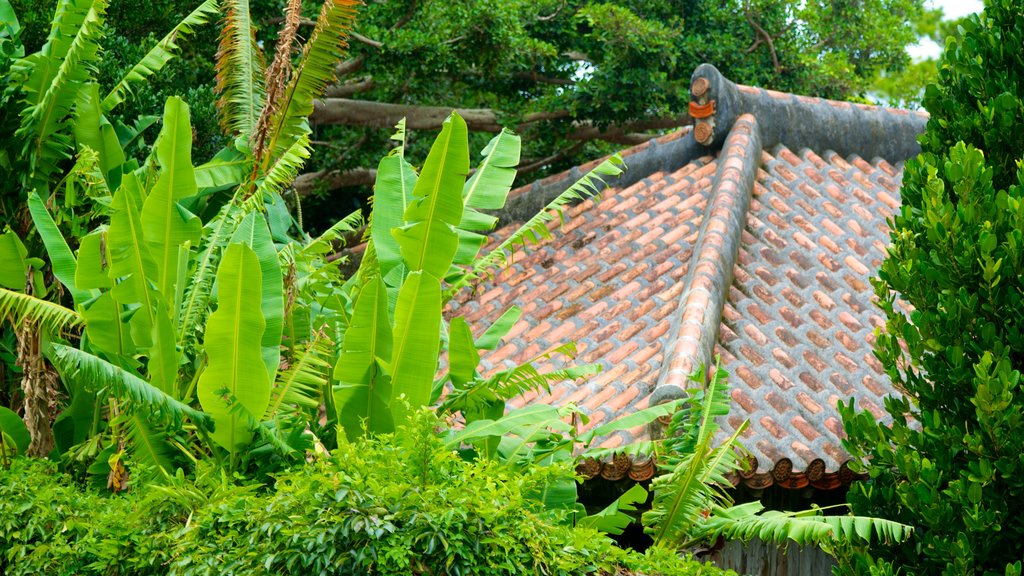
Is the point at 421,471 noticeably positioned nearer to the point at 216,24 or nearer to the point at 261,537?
the point at 261,537

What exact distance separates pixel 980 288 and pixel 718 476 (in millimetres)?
1437

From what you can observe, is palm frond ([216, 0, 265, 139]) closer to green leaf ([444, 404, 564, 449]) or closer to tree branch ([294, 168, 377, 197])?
green leaf ([444, 404, 564, 449])

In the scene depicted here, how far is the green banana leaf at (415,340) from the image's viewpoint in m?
5.09

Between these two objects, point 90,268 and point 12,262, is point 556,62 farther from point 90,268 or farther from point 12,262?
point 90,268

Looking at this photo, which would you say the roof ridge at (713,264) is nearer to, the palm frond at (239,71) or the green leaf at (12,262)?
the palm frond at (239,71)

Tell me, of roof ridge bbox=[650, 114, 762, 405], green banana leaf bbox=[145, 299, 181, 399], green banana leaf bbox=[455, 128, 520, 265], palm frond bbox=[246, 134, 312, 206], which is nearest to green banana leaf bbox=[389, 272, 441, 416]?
green banana leaf bbox=[455, 128, 520, 265]

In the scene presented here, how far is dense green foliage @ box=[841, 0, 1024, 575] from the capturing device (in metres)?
4.43

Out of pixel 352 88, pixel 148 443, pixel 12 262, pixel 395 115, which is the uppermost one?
pixel 352 88

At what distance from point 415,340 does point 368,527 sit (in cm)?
144

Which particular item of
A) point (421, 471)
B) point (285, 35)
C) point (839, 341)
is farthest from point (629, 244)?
point (421, 471)

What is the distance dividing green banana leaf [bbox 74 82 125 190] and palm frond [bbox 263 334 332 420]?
7.44 feet

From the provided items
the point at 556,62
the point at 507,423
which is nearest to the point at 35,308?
the point at 507,423

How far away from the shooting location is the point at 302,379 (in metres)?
5.56

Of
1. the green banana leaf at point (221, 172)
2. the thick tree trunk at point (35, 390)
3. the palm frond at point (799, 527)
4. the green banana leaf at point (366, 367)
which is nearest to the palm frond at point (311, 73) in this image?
the green banana leaf at point (221, 172)
